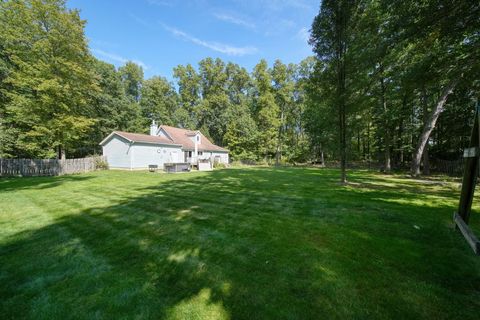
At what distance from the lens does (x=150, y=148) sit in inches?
850

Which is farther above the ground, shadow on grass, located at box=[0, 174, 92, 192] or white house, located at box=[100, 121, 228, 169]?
white house, located at box=[100, 121, 228, 169]

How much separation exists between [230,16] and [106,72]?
22.4m

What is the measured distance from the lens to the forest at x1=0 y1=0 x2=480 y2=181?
7.60 meters

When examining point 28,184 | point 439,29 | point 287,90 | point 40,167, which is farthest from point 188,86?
point 439,29

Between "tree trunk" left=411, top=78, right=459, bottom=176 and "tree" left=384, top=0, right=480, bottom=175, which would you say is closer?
"tree" left=384, top=0, right=480, bottom=175

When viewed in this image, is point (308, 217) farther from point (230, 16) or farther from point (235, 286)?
point (230, 16)

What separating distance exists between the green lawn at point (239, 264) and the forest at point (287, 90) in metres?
5.74

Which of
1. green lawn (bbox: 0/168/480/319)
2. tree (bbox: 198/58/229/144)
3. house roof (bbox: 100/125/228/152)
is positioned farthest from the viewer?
tree (bbox: 198/58/229/144)

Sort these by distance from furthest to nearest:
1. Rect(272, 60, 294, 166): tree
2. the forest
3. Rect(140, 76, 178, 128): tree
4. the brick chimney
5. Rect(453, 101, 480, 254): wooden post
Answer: Rect(272, 60, 294, 166): tree, Rect(140, 76, 178, 128): tree, the brick chimney, the forest, Rect(453, 101, 480, 254): wooden post

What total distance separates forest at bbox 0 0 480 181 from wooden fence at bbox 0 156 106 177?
2.12 metres

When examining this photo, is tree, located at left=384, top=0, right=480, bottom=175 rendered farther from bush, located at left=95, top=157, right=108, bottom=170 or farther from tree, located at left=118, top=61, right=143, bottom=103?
tree, located at left=118, top=61, right=143, bottom=103

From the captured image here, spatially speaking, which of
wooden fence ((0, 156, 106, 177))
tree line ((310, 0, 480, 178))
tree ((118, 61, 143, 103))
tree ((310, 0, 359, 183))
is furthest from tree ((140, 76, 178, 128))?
tree ((310, 0, 359, 183))

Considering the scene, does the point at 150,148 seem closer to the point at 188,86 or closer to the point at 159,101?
the point at 159,101

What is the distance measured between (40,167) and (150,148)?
28.0ft
